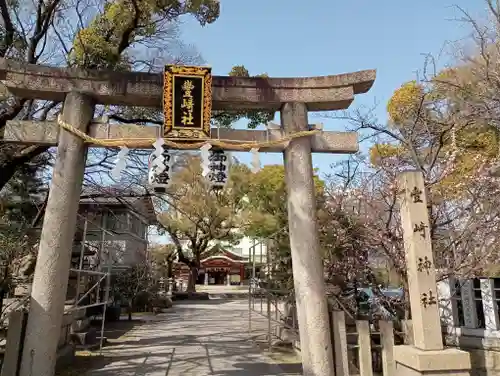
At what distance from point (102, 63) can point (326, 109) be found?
5414 millimetres

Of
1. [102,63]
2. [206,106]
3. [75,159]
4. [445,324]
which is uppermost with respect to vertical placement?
[102,63]

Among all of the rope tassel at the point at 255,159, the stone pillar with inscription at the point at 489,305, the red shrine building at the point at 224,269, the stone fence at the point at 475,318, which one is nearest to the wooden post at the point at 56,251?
the rope tassel at the point at 255,159

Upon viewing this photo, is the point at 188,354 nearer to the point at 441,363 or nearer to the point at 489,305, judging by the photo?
the point at 441,363

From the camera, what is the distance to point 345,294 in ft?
35.2

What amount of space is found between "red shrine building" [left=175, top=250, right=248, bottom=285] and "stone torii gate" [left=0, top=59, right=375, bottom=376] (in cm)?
4586

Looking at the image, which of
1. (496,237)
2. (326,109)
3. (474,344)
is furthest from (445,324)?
(326,109)

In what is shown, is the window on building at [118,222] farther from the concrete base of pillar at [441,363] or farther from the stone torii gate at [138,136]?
the concrete base of pillar at [441,363]

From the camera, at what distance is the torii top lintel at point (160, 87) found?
6777mm

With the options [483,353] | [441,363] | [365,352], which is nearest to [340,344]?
[365,352]

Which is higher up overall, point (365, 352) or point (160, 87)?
point (160, 87)

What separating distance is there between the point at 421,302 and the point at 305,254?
1.87 meters

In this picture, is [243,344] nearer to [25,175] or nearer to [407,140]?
[407,140]

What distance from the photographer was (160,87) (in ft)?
23.3

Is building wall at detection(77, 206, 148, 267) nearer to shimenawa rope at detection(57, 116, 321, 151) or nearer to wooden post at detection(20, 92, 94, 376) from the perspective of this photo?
wooden post at detection(20, 92, 94, 376)
